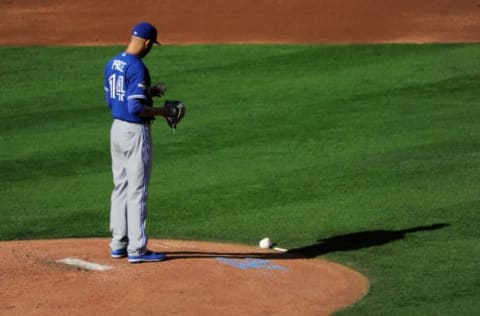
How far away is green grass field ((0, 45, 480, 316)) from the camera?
10227 millimetres

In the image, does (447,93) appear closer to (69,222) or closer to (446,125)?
(446,125)

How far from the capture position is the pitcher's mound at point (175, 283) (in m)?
8.09

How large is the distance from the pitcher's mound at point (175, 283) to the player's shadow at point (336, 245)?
0.02m

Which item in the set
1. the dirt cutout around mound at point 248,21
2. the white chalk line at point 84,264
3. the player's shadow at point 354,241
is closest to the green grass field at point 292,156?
the player's shadow at point 354,241

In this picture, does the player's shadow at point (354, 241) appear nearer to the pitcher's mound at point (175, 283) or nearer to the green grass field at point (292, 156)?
the green grass field at point (292, 156)

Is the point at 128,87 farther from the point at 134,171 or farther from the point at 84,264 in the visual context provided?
the point at 84,264

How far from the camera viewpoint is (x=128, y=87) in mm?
9180

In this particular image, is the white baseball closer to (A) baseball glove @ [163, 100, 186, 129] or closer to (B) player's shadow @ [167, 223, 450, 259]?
(B) player's shadow @ [167, 223, 450, 259]

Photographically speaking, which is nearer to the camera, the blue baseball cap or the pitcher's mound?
the pitcher's mound

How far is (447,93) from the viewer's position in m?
17.5

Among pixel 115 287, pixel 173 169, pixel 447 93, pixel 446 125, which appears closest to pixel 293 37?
pixel 447 93

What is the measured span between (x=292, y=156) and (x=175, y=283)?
5.68 meters

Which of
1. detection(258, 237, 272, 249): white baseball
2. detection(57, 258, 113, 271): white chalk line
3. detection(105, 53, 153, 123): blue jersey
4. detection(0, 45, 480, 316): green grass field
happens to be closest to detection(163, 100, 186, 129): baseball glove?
detection(105, 53, 153, 123): blue jersey

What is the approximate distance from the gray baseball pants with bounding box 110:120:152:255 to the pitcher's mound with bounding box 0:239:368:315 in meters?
0.24
